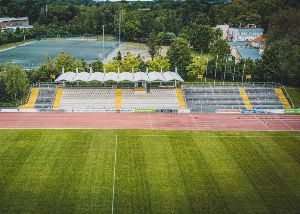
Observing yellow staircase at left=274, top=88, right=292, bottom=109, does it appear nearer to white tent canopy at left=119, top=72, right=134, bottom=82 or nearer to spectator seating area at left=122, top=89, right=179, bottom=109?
spectator seating area at left=122, top=89, right=179, bottom=109

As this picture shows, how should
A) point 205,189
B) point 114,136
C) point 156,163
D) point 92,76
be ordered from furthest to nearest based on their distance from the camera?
point 92,76
point 114,136
point 156,163
point 205,189

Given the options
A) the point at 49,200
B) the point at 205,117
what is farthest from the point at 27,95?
the point at 49,200

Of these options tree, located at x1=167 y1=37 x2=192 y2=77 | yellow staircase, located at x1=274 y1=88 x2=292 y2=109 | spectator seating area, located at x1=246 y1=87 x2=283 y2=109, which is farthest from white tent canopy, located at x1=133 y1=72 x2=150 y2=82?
yellow staircase, located at x1=274 y1=88 x2=292 y2=109

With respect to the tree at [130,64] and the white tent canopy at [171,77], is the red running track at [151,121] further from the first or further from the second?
the tree at [130,64]

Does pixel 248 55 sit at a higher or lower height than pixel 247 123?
higher

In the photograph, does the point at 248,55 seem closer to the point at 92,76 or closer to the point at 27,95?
the point at 92,76
